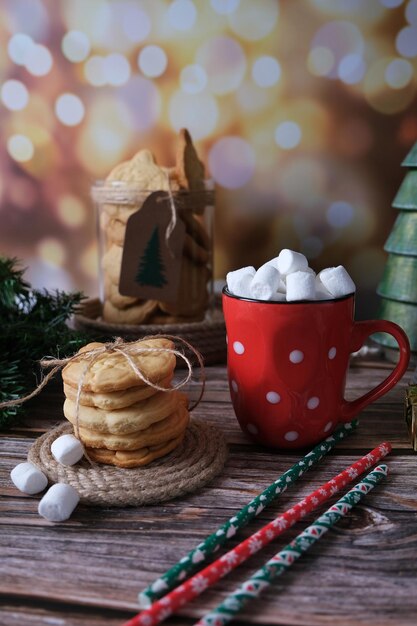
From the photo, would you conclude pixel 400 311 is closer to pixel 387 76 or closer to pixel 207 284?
pixel 207 284

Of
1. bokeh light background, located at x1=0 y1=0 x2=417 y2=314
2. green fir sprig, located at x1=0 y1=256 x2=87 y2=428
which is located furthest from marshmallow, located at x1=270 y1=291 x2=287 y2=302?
bokeh light background, located at x1=0 y1=0 x2=417 y2=314

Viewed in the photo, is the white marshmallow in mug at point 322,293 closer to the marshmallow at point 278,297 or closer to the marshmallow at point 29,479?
the marshmallow at point 278,297

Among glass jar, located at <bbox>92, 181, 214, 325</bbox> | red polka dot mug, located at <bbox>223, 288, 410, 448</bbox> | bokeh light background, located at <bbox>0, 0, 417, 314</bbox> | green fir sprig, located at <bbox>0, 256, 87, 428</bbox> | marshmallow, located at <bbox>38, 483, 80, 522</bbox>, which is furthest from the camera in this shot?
bokeh light background, located at <bbox>0, 0, 417, 314</bbox>

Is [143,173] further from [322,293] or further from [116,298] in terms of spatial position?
[322,293]

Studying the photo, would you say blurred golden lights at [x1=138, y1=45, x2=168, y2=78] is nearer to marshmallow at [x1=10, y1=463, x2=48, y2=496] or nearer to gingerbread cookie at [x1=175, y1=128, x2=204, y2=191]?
gingerbread cookie at [x1=175, y1=128, x2=204, y2=191]

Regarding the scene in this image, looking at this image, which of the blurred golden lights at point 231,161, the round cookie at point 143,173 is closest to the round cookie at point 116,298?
the round cookie at point 143,173

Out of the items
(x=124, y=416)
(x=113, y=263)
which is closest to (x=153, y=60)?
(x=113, y=263)
